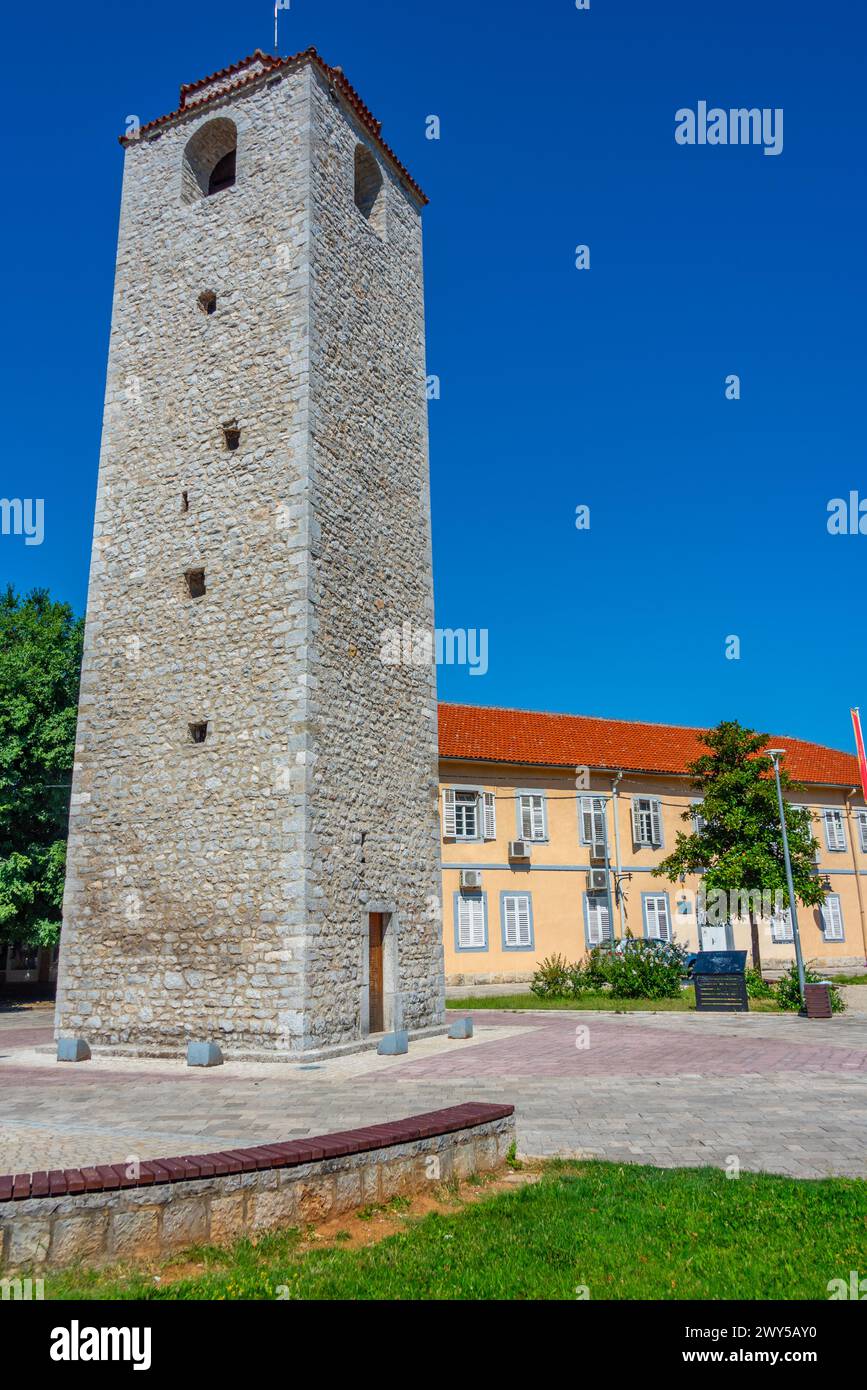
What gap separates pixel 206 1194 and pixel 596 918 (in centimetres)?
2481

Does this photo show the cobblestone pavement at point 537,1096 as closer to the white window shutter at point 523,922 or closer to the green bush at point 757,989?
the green bush at point 757,989

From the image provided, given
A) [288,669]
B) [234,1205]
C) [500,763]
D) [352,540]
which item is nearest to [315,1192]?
[234,1205]

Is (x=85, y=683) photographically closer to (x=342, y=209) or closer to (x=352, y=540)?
(x=352, y=540)

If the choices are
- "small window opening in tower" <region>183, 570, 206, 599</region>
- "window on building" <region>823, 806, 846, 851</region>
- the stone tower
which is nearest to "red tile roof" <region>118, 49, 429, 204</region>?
the stone tower

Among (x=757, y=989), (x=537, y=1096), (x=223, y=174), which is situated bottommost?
(x=537, y=1096)

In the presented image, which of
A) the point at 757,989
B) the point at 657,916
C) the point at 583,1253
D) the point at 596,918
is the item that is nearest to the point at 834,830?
the point at 657,916

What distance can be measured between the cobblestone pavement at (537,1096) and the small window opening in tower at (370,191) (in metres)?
14.1

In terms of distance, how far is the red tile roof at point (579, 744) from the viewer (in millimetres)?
28438

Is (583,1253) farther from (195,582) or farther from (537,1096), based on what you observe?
(195,582)

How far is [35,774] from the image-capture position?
23578 mm

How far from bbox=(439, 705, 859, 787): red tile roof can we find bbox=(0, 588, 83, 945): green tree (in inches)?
408

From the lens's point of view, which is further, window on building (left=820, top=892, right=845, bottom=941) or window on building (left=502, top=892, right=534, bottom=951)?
window on building (left=820, top=892, right=845, bottom=941)

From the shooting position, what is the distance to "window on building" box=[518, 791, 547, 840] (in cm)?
2791

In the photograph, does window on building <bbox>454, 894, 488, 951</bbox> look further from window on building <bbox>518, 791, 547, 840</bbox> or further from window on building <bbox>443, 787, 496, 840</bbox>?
window on building <bbox>518, 791, 547, 840</bbox>
